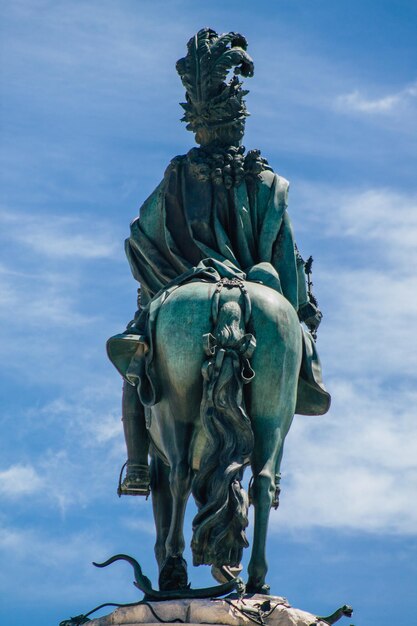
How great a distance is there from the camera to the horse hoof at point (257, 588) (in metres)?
18.1

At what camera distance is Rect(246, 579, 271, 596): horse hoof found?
1809cm

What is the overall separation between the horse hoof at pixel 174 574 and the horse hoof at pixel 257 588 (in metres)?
0.66

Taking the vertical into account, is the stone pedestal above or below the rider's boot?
below

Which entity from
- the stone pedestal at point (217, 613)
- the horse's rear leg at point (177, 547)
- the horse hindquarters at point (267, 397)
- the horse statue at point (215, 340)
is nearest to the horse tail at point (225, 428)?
the horse statue at point (215, 340)

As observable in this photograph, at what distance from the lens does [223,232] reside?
19.6m

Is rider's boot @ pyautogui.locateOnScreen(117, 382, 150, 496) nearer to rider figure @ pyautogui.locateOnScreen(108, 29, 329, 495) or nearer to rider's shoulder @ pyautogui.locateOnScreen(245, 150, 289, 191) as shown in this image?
rider figure @ pyautogui.locateOnScreen(108, 29, 329, 495)

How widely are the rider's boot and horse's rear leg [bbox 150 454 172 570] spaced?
0.27ft

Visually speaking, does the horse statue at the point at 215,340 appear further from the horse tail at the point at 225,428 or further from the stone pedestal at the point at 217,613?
the stone pedestal at the point at 217,613

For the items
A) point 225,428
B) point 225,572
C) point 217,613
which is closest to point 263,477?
point 225,428

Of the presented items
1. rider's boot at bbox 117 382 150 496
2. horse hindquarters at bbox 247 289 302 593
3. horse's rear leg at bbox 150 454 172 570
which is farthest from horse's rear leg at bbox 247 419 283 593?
rider's boot at bbox 117 382 150 496

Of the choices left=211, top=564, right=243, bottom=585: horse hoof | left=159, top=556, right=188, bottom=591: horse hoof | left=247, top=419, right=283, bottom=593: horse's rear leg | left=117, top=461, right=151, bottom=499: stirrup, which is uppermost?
left=117, top=461, right=151, bottom=499: stirrup

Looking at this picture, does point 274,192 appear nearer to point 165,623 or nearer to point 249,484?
point 249,484

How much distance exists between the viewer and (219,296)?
728 inches

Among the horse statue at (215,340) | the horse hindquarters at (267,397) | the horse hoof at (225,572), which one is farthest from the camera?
the horse hindquarters at (267,397)
